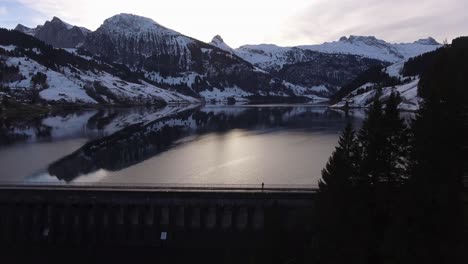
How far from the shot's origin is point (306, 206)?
5569 centimetres

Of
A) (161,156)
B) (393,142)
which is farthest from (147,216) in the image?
(161,156)

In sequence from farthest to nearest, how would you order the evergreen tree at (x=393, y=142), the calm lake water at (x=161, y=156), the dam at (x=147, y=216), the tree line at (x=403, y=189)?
the calm lake water at (x=161, y=156) < the dam at (x=147, y=216) < the evergreen tree at (x=393, y=142) < the tree line at (x=403, y=189)

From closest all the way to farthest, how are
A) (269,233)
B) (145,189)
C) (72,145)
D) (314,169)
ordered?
1. (269,233)
2. (145,189)
3. (314,169)
4. (72,145)

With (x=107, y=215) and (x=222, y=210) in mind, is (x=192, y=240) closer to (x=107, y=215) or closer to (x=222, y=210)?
(x=222, y=210)

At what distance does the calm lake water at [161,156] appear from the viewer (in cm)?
8556

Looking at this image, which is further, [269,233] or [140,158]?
[140,158]

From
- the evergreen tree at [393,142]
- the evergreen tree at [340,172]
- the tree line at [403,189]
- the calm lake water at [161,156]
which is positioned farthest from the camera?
the calm lake water at [161,156]

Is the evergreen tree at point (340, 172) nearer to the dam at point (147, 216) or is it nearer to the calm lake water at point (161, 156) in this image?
the dam at point (147, 216)

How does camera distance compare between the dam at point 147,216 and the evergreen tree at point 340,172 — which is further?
the dam at point 147,216

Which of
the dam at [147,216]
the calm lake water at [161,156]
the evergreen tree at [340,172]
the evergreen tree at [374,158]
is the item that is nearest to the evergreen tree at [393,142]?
the evergreen tree at [374,158]

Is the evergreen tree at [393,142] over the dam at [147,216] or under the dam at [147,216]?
over

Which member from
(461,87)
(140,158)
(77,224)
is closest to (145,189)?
(77,224)

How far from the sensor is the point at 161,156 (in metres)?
111

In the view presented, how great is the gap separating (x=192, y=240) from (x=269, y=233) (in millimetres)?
22070
